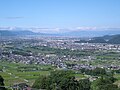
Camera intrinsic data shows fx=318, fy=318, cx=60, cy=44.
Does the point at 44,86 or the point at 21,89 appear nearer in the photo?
the point at 44,86

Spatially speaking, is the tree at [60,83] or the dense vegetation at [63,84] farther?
the tree at [60,83]

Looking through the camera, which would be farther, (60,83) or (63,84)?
(60,83)

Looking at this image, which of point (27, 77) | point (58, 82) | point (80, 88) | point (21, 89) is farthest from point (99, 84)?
point (27, 77)

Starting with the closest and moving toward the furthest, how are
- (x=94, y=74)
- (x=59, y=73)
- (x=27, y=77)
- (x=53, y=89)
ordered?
(x=53, y=89), (x=59, y=73), (x=27, y=77), (x=94, y=74)

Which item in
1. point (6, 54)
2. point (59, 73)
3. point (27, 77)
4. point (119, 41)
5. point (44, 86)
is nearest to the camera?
point (44, 86)

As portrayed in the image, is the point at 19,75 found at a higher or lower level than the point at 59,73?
lower

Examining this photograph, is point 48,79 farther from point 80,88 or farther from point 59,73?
point 80,88

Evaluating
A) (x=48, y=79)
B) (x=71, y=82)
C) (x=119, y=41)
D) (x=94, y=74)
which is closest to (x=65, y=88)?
(x=71, y=82)

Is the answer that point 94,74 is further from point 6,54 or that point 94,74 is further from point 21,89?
point 6,54

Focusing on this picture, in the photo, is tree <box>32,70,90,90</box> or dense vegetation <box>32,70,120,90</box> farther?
tree <box>32,70,90,90</box>
